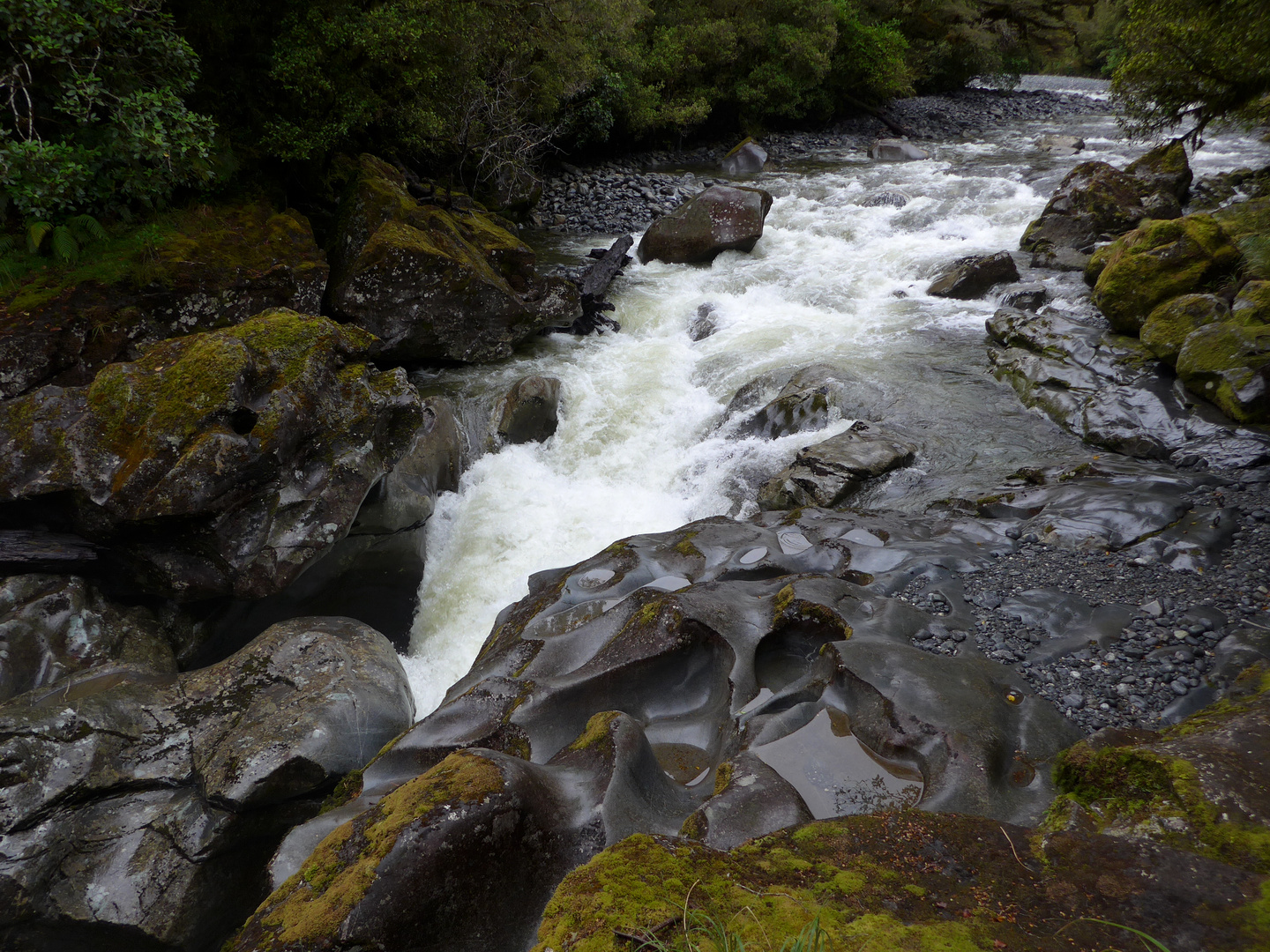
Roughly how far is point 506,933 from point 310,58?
11.1 m

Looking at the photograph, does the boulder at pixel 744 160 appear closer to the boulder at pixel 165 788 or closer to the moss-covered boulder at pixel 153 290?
the moss-covered boulder at pixel 153 290

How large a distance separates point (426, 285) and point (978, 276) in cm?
943

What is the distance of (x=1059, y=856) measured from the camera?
2172 millimetres

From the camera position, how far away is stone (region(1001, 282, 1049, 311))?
11.3m

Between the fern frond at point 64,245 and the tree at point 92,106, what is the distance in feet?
0.69

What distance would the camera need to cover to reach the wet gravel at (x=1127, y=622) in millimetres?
4168

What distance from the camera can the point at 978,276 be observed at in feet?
40.0

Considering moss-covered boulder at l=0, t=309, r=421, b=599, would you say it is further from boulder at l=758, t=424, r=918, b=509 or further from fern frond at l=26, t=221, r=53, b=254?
boulder at l=758, t=424, r=918, b=509

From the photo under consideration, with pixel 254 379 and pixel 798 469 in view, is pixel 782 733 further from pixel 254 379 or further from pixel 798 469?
pixel 254 379

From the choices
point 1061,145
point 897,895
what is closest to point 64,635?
point 897,895

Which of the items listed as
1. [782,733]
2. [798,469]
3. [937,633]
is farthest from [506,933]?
[798,469]

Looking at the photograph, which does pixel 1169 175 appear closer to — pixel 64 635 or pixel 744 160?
pixel 744 160

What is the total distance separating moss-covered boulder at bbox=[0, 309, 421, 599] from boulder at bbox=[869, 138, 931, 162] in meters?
21.5

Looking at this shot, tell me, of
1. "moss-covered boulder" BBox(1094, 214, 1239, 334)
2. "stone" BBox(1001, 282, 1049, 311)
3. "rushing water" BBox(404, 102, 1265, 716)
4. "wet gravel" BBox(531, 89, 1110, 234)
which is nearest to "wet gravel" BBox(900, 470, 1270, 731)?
"rushing water" BBox(404, 102, 1265, 716)
